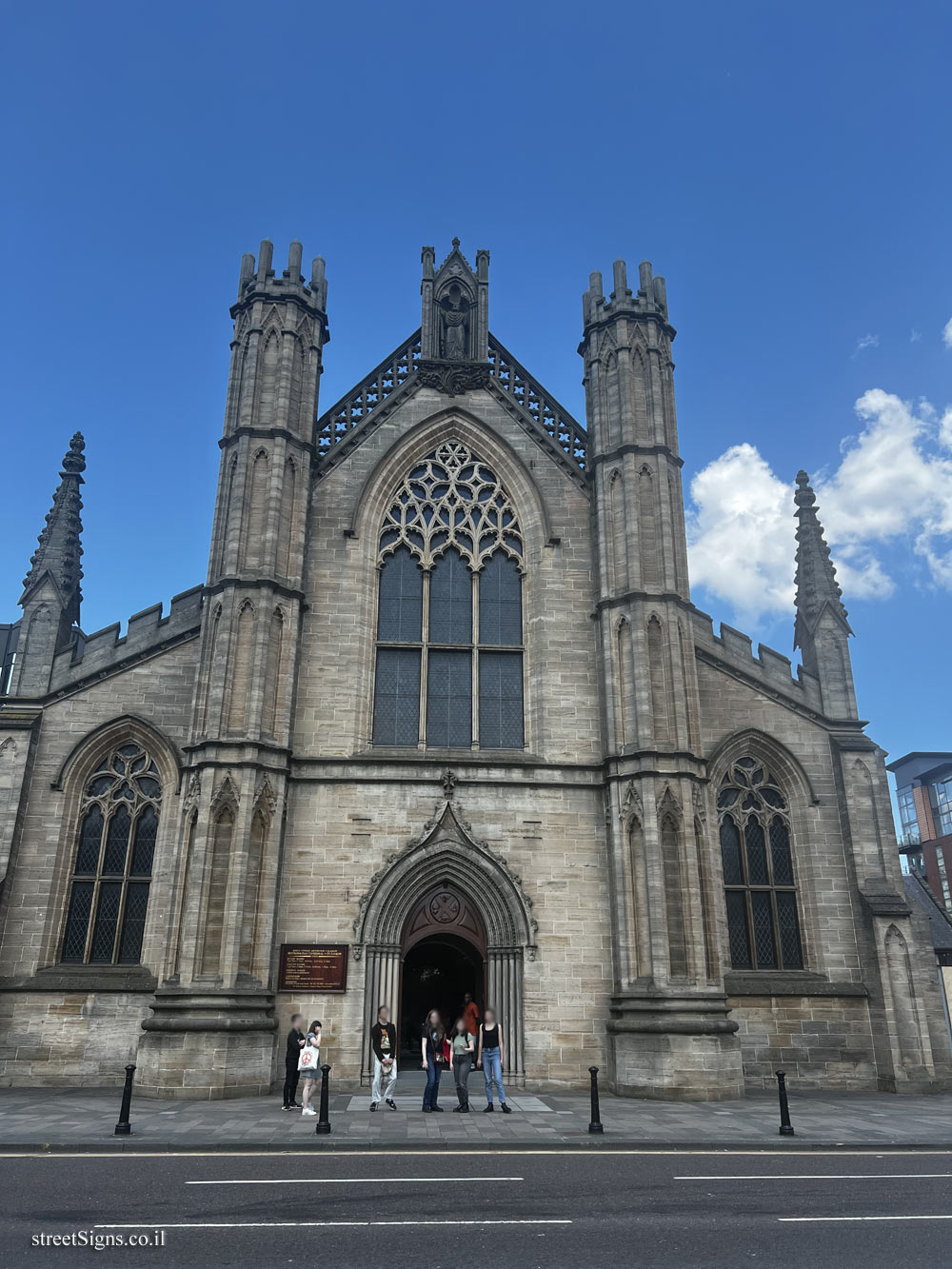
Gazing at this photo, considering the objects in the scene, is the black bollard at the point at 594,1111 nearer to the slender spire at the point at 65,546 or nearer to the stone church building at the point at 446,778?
the stone church building at the point at 446,778

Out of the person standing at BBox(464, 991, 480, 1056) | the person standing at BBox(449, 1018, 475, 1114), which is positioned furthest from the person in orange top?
the person standing at BBox(449, 1018, 475, 1114)

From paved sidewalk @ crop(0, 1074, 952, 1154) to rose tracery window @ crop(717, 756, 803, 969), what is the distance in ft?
10.3

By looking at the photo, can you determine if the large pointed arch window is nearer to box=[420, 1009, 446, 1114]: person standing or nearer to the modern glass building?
box=[420, 1009, 446, 1114]: person standing

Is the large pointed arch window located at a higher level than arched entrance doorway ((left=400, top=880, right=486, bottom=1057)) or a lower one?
higher

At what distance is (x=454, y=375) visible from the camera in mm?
23938

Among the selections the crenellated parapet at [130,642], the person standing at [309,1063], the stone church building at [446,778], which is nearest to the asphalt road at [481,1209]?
the person standing at [309,1063]

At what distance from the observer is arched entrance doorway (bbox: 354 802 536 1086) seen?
18.8m

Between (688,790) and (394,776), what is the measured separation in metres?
6.03

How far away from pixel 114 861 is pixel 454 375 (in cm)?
1381

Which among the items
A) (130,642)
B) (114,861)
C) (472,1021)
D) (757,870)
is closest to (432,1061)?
(472,1021)

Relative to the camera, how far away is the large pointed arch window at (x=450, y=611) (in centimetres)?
2112

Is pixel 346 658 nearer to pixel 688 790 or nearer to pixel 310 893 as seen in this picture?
pixel 310 893

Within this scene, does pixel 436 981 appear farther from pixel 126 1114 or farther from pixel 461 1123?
pixel 126 1114

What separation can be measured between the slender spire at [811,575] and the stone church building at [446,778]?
0.13 metres
